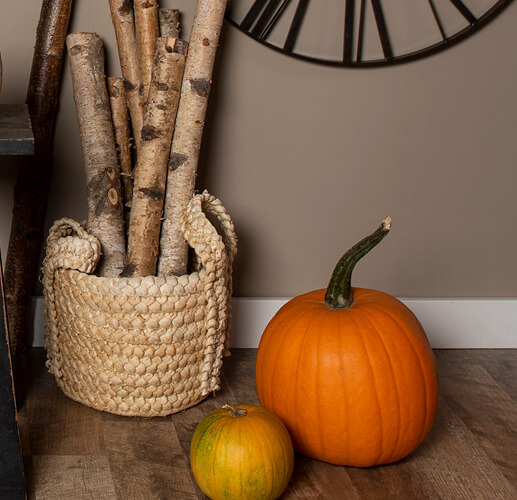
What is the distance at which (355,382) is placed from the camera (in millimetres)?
1159

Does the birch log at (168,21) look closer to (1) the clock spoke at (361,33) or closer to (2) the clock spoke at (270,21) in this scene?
(2) the clock spoke at (270,21)

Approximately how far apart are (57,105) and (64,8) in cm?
21

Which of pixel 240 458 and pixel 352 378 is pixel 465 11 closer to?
pixel 352 378

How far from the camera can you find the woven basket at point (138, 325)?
51.6 inches

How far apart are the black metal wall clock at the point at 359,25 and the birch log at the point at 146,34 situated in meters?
0.18

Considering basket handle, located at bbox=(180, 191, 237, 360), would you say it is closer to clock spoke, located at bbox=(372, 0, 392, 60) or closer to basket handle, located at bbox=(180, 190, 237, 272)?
basket handle, located at bbox=(180, 190, 237, 272)

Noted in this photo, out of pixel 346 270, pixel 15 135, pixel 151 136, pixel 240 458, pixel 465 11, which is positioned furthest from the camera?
pixel 465 11

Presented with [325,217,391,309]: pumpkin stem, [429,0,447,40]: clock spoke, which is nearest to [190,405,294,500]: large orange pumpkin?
[325,217,391,309]: pumpkin stem

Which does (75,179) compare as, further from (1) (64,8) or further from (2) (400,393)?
(2) (400,393)

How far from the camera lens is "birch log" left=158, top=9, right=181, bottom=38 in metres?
1.48

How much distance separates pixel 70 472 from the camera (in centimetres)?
118

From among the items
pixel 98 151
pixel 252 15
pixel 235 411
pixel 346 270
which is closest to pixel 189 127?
pixel 98 151

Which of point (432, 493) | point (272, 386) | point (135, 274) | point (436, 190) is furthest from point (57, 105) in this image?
point (432, 493)

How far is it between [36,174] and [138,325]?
0.47 metres
